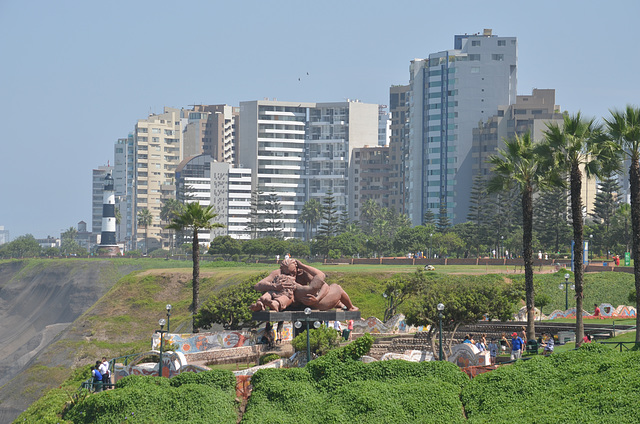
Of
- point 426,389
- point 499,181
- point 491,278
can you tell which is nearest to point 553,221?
point 491,278

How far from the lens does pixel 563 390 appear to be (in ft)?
84.8

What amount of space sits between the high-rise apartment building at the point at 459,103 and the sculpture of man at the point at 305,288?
133m

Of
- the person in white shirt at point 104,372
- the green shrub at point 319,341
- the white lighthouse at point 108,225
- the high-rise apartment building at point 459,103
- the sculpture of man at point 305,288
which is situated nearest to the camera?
the person in white shirt at point 104,372

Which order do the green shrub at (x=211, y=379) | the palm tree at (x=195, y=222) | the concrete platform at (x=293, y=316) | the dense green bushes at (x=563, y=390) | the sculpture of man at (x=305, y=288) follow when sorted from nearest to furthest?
the dense green bushes at (x=563, y=390) < the green shrub at (x=211, y=379) < the concrete platform at (x=293, y=316) < the sculpture of man at (x=305, y=288) < the palm tree at (x=195, y=222)

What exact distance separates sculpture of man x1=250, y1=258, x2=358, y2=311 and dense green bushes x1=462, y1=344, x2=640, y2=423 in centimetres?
1675

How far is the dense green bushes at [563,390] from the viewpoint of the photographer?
2378cm

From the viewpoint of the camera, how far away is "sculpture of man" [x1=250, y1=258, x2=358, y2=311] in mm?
43781

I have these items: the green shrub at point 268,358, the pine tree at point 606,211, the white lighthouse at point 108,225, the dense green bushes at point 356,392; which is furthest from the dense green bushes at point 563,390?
the white lighthouse at point 108,225

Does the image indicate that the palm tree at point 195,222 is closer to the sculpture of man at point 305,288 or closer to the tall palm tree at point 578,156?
the sculpture of man at point 305,288

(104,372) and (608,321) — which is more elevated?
(608,321)

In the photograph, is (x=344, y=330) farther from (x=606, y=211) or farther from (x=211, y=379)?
(x=606, y=211)

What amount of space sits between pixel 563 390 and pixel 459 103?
156844 millimetres

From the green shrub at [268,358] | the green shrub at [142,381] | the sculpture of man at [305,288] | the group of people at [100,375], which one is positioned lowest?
the green shrub at [268,358]

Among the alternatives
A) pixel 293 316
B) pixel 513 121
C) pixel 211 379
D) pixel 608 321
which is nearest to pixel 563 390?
pixel 211 379
